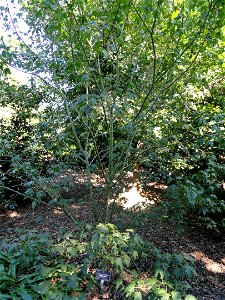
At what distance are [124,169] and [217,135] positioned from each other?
967 mm

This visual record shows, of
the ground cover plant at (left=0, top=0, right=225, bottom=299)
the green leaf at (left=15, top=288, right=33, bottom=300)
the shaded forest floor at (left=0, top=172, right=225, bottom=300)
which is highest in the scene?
the ground cover plant at (left=0, top=0, right=225, bottom=299)

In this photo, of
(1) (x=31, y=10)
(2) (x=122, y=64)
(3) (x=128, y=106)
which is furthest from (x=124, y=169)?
(1) (x=31, y=10)

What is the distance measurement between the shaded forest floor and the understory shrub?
1.04 feet

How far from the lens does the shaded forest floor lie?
2742 millimetres

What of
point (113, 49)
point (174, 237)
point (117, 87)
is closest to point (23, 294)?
point (117, 87)

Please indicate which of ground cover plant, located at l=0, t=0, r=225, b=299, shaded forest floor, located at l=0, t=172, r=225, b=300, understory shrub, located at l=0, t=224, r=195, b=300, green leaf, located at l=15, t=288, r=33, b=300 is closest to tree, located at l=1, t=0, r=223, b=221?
ground cover plant, located at l=0, t=0, r=225, b=299

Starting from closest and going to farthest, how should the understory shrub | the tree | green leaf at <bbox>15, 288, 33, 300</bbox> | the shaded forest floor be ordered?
the understory shrub → the tree → green leaf at <bbox>15, 288, 33, 300</bbox> → the shaded forest floor

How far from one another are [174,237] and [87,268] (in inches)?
83.1

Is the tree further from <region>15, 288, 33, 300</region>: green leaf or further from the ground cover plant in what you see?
<region>15, 288, 33, 300</region>: green leaf

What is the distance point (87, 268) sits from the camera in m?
1.77

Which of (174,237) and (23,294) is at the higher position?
(174,237)

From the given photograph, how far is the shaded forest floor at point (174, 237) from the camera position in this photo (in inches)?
108

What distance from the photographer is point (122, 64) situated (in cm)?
250

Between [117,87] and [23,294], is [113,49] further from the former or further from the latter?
[23,294]
